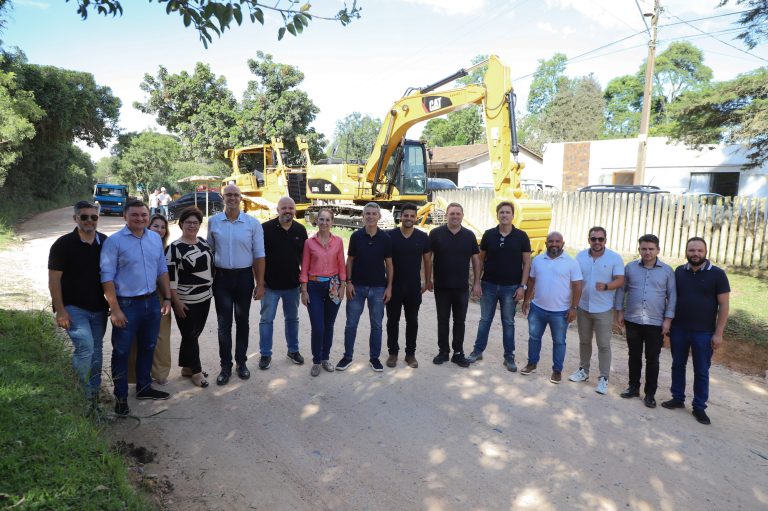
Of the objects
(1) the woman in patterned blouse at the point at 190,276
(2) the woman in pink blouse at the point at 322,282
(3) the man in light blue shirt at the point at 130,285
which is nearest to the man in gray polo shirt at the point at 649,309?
(2) the woman in pink blouse at the point at 322,282

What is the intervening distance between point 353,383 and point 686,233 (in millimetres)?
9835

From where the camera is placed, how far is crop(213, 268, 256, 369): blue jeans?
5.18 meters

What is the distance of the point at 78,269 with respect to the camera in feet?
13.7

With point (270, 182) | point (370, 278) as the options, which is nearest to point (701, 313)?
point (370, 278)

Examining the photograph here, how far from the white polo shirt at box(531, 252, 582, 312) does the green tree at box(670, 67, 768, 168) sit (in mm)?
6333

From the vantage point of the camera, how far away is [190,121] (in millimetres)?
29469

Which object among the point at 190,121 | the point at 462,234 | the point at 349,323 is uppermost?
the point at 190,121

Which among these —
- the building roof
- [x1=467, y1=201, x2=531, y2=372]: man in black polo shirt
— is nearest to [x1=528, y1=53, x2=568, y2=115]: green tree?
the building roof

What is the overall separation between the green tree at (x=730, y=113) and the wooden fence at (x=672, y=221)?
117 cm

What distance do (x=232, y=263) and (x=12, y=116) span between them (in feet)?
51.0

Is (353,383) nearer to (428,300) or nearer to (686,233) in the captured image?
(428,300)

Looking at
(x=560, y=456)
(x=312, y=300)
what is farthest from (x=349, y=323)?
(x=560, y=456)

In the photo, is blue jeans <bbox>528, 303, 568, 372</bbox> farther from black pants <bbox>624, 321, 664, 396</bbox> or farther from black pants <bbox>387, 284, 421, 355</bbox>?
black pants <bbox>387, 284, 421, 355</bbox>

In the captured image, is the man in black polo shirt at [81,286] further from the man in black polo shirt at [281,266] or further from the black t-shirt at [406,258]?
the black t-shirt at [406,258]
